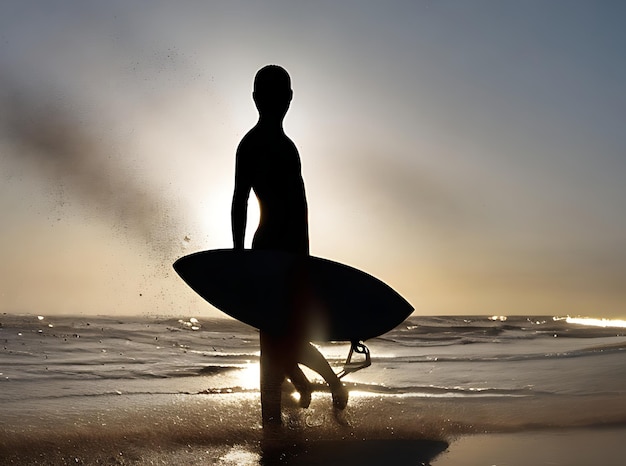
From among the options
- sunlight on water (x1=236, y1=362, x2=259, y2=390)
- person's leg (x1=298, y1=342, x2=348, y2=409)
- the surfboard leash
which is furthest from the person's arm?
sunlight on water (x1=236, y1=362, x2=259, y2=390)

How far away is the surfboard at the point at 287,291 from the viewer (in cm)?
366

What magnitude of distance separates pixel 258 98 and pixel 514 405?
302 centimetres

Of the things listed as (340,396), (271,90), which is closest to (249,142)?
(271,90)

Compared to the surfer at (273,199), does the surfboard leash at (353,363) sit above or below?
below

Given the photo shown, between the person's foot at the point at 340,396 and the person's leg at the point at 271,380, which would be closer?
the person's leg at the point at 271,380

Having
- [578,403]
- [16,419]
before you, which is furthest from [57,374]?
[578,403]

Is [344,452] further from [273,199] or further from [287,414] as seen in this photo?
[273,199]

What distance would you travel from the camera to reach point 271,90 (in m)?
3.80

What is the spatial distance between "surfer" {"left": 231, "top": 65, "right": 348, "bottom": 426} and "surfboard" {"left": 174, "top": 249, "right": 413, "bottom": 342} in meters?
0.09

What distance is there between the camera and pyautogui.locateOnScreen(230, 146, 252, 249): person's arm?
3.72 metres

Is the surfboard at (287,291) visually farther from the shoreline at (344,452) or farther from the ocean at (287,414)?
the shoreline at (344,452)

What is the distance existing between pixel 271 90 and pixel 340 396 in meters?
2.05

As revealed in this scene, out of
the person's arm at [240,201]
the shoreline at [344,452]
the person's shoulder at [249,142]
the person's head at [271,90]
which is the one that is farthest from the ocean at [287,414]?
the person's head at [271,90]

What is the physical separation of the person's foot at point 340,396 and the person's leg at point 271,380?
459 millimetres
